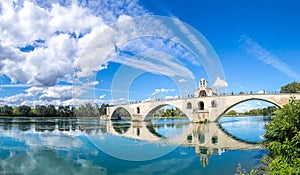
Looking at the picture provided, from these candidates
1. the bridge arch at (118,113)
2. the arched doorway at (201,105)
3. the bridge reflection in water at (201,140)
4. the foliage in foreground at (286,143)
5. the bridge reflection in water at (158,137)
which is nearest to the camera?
the foliage in foreground at (286,143)

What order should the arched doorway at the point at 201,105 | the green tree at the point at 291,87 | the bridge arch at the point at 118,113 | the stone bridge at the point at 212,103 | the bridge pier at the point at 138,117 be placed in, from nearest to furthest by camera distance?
the stone bridge at the point at 212,103, the arched doorway at the point at 201,105, the green tree at the point at 291,87, the bridge pier at the point at 138,117, the bridge arch at the point at 118,113

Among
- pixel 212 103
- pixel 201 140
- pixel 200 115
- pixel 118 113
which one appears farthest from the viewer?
pixel 118 113

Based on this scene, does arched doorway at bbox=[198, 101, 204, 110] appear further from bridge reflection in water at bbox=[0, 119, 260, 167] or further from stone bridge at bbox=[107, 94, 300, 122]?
bridge reflection in water at bbox=[0, 119, 260, 167]

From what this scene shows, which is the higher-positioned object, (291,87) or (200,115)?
(291,87)

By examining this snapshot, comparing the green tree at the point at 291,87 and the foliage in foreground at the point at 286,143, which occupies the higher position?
the green tree at the point at 291,87

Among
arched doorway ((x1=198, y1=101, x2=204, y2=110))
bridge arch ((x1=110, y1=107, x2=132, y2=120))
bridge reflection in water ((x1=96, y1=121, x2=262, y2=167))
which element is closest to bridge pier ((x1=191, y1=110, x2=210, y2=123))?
arched doorway ((x1=198, y1=101, x2=204, y2=110))

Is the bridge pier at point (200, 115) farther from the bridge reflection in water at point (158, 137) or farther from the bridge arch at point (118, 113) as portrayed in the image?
the bridge arch at point (118, 113)

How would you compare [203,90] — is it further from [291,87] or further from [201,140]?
[201,140]

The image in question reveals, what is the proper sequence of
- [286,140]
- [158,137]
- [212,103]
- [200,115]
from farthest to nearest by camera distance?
1. [212,103]
2. [200,115]
3. [158,137]
4. [286,140]

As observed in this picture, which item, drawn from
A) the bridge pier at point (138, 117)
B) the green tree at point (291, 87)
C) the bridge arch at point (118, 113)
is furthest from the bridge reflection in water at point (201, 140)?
the bridge arch at point (118, 113)

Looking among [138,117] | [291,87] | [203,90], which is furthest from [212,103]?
[291,87]

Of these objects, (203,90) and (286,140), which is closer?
(286,140)

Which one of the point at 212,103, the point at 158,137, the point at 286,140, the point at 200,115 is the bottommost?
the point at 158,137

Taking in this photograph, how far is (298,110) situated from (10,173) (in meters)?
11.4
